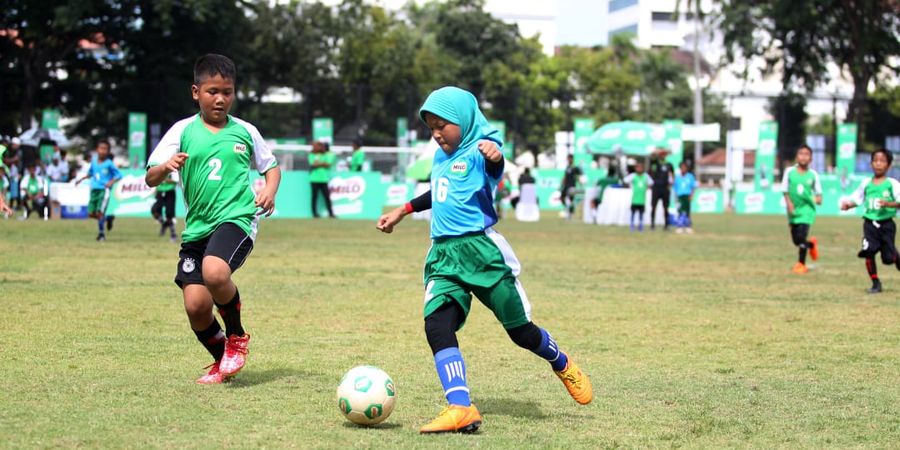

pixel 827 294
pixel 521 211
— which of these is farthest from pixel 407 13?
pixel 827 294

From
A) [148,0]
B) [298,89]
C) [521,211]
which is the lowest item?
[521,211]

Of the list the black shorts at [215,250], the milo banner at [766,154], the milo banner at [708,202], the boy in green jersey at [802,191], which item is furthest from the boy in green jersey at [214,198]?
the milo banner at [766,154]

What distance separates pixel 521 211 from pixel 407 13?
44.8 metres

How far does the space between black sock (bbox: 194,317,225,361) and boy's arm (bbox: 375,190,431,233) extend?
143 cm

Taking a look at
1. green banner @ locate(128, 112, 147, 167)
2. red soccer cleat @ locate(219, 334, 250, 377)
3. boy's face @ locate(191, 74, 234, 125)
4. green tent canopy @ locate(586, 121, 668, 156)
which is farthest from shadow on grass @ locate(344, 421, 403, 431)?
green banner @ locate(128, 112, 147, 167)

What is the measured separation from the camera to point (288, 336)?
377 inches

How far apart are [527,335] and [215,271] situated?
5.99 feet

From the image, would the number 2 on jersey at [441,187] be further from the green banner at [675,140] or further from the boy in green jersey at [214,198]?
the green banner at [675,140]

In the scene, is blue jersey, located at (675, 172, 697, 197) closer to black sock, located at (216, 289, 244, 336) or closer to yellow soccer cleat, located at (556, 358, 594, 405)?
black sock, located at (216, 289, 244, 336)

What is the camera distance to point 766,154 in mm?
45625

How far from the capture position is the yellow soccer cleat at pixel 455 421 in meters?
5.87

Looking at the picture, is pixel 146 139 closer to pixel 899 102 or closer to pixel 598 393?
pixel 598 393

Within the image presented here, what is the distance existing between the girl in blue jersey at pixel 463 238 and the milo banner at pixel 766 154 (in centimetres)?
4085

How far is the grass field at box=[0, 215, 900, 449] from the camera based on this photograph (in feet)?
19.7
